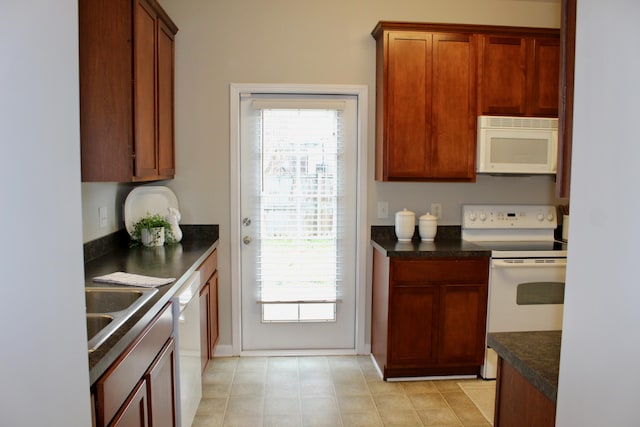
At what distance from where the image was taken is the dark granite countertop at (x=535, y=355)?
3.73 ft

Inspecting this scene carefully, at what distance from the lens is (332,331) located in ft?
12.4

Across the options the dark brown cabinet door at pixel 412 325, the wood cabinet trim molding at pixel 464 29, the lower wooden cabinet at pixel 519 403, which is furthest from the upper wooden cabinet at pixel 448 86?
the lower wooden cabinet at pixel 519 403

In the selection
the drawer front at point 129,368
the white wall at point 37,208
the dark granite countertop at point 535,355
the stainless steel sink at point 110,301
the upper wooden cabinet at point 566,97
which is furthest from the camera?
the stainless steel sink at point 110,301

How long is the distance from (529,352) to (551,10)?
10.9 feet

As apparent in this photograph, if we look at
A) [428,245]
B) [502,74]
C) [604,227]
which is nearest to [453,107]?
[502,74]

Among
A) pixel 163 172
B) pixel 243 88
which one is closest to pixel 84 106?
pixel 163 172

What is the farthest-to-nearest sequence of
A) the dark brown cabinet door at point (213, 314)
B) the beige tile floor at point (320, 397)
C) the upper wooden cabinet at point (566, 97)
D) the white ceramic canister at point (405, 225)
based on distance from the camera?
the white ceramic canister at point (405, 225) → the dark brown cabinet door at point (213, 314) → the beige tile floor at point (320, 397) → the upper wooden cabinet at point (566, 97)

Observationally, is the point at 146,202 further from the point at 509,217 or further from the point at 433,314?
the point at 509,217

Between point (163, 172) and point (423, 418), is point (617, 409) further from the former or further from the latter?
point (163, 172)

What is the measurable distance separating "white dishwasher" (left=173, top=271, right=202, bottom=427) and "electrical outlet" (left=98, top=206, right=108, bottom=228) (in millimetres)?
731

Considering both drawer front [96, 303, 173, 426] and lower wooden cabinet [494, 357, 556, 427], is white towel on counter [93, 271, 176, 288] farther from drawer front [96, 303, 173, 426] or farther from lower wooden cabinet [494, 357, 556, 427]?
lower wooden cabinet [494, 357, 556, 427]

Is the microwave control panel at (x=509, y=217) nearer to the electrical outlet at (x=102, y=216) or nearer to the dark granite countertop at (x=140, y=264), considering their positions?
→ the dark granite countertop at (x=140, y=264)

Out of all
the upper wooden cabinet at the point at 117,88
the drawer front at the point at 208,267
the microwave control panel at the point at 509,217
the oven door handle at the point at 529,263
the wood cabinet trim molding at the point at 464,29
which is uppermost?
the wood cabinet trim molding at the point at 464,29

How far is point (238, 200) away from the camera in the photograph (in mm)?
3617
